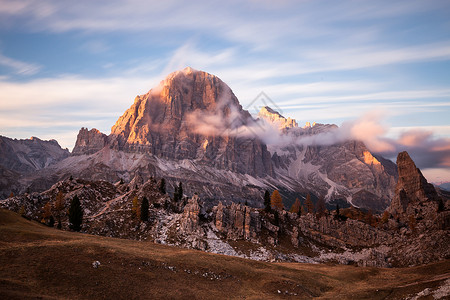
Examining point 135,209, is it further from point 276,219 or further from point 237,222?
point 276,219

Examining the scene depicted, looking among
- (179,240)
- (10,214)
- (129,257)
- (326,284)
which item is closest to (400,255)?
(326,284)

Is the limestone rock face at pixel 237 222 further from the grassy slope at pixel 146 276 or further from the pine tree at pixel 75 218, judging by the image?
the pine tree at pixel 75 218

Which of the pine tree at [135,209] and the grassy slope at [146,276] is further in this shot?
the pine tree at [135,209]

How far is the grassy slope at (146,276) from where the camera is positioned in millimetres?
48344

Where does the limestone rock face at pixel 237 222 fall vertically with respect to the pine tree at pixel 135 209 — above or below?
below

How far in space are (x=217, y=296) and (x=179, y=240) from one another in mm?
64485

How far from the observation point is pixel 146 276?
57.1 metres

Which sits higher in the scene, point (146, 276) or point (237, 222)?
point (146, 276)

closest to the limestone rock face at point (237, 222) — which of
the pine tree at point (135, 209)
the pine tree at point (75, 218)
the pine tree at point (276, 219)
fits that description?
the pine tree at point (276, 219)

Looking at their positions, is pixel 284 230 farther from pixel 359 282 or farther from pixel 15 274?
pixel 15 274

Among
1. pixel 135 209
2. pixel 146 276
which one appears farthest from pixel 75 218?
pixel 146 276

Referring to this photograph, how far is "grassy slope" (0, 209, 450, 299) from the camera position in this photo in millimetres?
48344

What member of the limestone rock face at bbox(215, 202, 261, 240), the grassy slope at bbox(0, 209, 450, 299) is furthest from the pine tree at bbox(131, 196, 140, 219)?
the grassy slope at bbox(0, 209, 450, 299)

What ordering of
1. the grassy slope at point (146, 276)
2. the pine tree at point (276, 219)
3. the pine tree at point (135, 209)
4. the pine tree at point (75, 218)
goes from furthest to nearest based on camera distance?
the pine tree at point (276, 219)
the pine tree at point (135, 209)
the pine tree at point (75, 218)
the grassy slope at point (146, 276)
